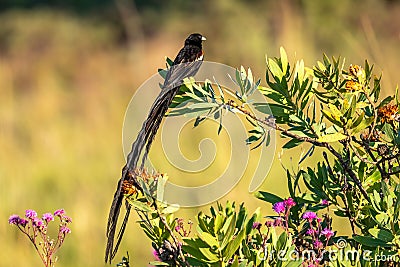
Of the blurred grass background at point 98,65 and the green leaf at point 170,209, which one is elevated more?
the blurred grass background at point 98,65

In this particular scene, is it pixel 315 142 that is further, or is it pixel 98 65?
pixel 98 65

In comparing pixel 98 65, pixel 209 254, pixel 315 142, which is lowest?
pixel 209 254

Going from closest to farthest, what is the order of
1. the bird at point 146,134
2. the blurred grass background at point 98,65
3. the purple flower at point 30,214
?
the bird at point 146,134, the purple flower at point 30,214, the blurred grass background at point 98,65

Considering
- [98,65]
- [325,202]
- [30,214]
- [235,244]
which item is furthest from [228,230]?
[98,65]

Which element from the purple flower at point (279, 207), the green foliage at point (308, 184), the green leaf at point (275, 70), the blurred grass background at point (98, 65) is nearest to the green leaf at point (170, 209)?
the green foliage at point (308, 184)

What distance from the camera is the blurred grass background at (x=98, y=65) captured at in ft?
10.8

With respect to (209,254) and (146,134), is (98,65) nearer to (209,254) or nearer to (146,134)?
(146,134)

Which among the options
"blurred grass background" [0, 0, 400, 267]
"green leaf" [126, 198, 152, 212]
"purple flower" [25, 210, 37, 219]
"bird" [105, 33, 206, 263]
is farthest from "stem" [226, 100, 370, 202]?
"blurred grass background" [0, 0, 400, 267]

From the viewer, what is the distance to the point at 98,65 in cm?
1152

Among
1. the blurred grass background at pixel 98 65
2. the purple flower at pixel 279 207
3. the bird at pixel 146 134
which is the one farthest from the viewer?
the blurred grass background at pixel 98 65

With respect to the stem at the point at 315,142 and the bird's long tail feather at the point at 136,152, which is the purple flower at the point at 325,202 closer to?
the stem at the point at 315,142

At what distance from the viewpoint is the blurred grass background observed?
3301 mm

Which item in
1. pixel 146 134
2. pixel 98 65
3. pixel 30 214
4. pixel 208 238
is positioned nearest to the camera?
pixel 208 238

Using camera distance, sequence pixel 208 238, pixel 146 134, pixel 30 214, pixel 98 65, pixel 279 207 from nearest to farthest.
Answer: pixel 208 238, pixel 146 134, pixel 279 207, pixel 30 214, pixel 98 65
